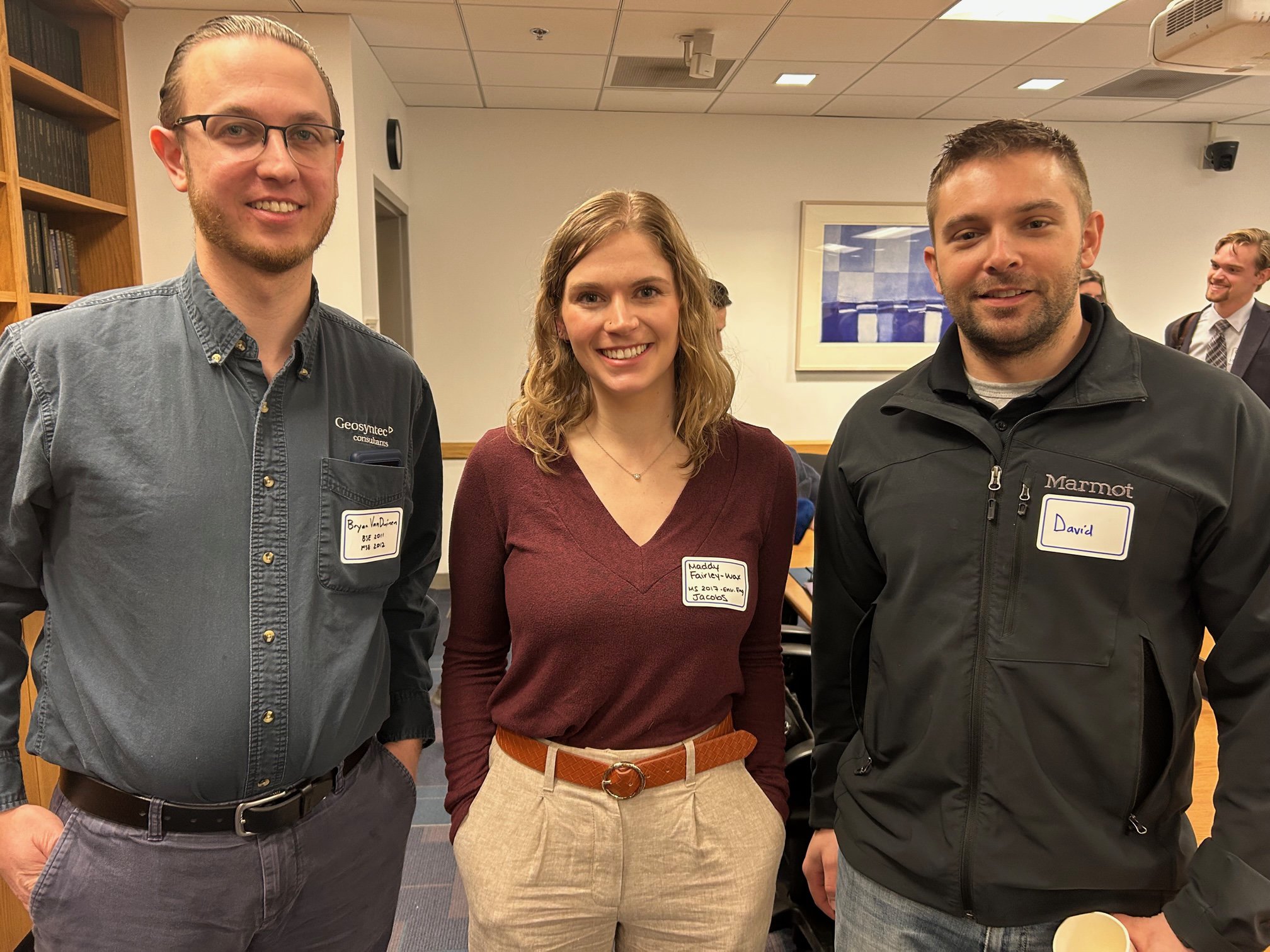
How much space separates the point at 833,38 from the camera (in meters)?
3.99

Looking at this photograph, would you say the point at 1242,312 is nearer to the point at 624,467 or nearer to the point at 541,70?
the point at 541,70

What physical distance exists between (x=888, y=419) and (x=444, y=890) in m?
2.10

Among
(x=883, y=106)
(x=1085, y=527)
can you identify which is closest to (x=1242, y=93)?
(x=883, y=106)

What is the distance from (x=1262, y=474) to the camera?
1013mm

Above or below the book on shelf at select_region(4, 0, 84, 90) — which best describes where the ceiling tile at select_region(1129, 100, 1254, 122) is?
above

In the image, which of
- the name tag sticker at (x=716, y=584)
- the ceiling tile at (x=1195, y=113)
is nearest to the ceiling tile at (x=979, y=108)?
the ceiling tile at (x=1195, y=113)

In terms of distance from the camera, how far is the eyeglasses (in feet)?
3.60

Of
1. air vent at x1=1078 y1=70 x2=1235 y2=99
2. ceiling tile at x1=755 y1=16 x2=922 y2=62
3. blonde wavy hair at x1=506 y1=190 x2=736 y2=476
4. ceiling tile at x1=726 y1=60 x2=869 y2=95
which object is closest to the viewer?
blonde wavy hair at x1=506 y1=190 x2=736 y2=476

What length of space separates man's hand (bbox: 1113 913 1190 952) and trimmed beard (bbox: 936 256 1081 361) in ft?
2.46

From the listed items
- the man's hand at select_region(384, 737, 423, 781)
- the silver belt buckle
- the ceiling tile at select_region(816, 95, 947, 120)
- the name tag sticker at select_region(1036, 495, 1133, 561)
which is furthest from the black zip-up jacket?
the ceiling tile at select_region(816, 95, 947, 120)

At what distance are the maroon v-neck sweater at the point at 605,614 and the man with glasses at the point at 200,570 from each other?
21cm

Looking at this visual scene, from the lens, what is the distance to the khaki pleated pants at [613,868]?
121 centimetres

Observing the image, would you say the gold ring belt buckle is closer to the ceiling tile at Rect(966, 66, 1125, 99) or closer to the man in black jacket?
the man in black jacket

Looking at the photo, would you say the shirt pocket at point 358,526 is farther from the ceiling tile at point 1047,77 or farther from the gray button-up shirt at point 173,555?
the ceiling tile at point 1047,77
